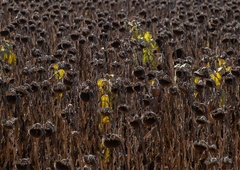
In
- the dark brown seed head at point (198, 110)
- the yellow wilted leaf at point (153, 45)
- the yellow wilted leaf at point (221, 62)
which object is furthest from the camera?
the yellow wilted leaf at point (153, 45)

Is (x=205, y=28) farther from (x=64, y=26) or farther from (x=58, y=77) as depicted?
(x=58, y=77)

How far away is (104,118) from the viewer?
2945 mm

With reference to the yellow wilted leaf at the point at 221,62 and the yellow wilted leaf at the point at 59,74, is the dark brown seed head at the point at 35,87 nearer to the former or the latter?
the yellow wilted leaf at the point at 59,74

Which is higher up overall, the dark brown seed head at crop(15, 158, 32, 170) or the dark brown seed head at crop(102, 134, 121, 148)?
the dark brown seed head at crop(102, 134, 121, 148)

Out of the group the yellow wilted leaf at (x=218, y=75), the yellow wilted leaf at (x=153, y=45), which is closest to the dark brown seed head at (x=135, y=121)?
the yellow wilted leaf at (x=218, y=75)

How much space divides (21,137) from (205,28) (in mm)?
2945

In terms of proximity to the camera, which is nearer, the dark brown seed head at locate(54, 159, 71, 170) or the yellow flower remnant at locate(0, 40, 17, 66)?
the dark brown seed head at locate(54, 159, 71, 170)

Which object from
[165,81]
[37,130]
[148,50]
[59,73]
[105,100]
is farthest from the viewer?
[148,50]

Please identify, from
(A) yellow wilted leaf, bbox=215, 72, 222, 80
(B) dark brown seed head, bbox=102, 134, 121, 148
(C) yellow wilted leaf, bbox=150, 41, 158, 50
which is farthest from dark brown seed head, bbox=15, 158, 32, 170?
(C) yellow wilted leaf, bbox=150, 41, 158, 50

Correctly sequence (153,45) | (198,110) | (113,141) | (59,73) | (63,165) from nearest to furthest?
(63,165) < (113,141) < (198,110) < (59,73) < (153,45)

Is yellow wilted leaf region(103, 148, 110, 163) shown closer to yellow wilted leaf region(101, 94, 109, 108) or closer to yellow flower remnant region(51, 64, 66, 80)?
yellow wilted leaf region(101, 94, 109, 108)

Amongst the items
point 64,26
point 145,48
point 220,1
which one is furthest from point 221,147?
point 220,1

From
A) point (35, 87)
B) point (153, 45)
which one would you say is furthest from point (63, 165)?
point (153, 45)

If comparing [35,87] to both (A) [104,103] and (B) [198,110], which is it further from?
(B) [198,110]
